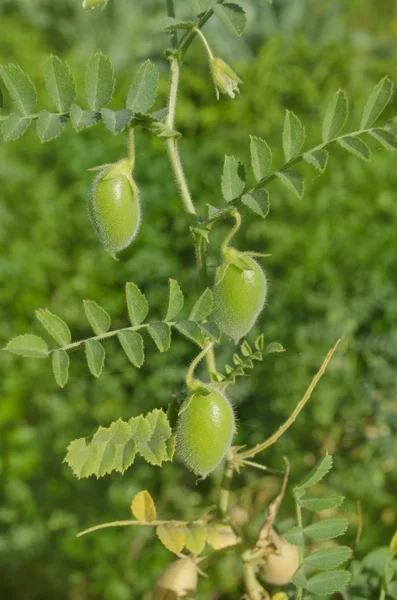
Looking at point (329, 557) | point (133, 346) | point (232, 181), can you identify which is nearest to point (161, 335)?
point (133, 346)

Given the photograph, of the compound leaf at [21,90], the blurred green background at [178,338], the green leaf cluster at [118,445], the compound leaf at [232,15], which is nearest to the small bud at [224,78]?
the compound leaf at [232,15]

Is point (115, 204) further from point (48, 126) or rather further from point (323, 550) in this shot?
point (323, 550)

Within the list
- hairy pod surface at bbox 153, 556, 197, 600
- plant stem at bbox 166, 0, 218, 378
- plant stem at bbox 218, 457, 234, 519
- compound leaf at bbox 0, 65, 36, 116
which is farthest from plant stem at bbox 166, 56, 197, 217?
hairy pod surface at bbox 153, 556, 197, 600

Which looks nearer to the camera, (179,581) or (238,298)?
(238,298)

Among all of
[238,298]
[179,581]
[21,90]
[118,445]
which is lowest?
[179,581]

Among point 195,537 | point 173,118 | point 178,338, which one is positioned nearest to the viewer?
point 173,118

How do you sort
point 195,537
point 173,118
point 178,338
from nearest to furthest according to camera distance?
point 173,118, point 195,537, point 178,338

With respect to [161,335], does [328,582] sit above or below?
below
